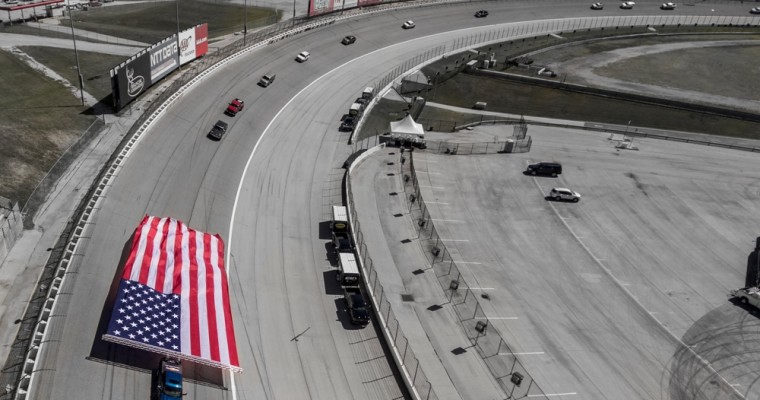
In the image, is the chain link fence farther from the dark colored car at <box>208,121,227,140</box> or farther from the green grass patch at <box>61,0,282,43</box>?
the green grass patch at <box>61,0,282,43</box>

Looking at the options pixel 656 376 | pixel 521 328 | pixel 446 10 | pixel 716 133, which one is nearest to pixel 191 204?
pixel 521 328

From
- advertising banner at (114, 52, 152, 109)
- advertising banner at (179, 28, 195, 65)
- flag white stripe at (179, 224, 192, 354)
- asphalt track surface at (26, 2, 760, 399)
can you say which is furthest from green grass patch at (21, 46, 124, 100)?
flag white stripe at (179, 224, 192, 354)

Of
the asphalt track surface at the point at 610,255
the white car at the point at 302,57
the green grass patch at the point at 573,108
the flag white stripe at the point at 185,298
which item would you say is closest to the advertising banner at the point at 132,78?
the white car at the point at 302,57

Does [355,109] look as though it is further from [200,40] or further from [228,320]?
[228,320]

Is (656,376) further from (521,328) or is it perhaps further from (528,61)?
(528,61)

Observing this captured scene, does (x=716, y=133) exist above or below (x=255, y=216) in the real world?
above
